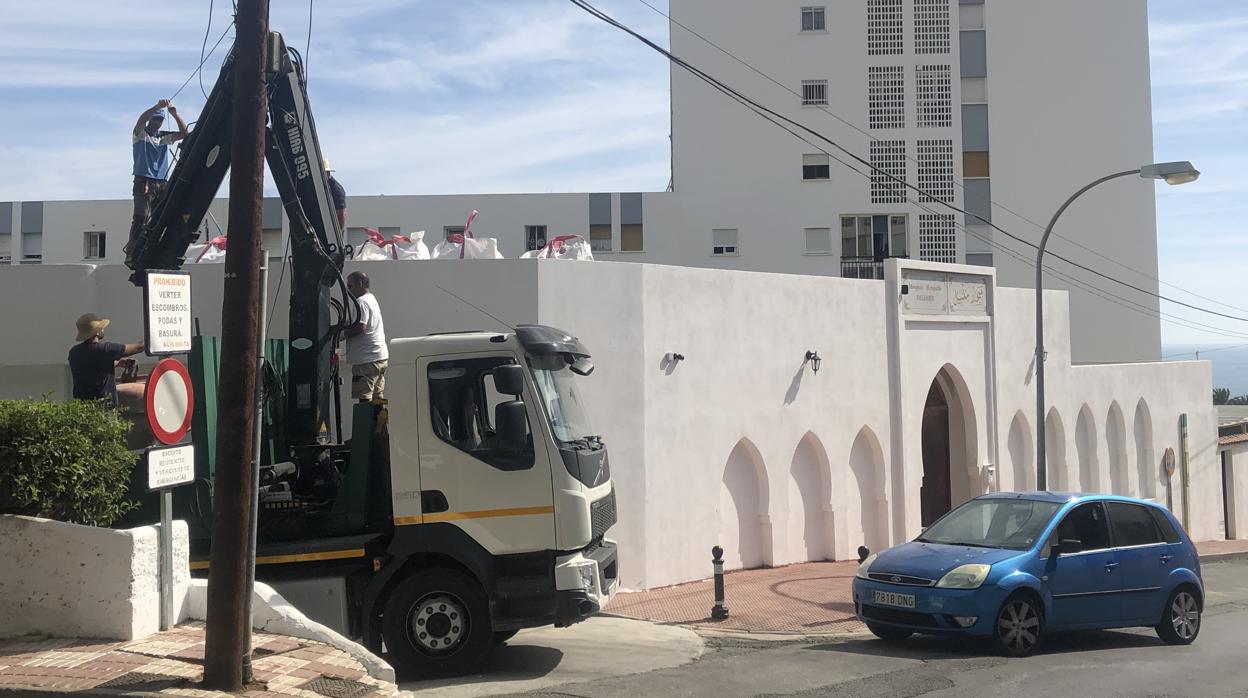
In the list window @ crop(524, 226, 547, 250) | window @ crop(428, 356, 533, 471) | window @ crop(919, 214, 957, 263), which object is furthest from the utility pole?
window @ crop(919, 214, 957, 263)

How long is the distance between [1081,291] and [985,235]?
4.14 metres

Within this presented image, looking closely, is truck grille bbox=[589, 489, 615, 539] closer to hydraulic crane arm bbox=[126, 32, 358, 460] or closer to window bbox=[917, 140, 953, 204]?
hydraulic crane arm bbox=[126, 32, 358, 460]

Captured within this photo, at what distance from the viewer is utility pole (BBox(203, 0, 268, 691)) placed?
752 centimetres

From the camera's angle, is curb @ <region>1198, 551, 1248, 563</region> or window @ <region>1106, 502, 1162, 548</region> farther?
curb @ <region>1198, 551, 1248, 563</region>

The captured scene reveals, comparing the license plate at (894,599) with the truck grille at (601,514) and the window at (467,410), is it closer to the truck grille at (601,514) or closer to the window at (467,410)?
the truck grille at (601,514)

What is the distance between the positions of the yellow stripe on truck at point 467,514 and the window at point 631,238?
31941mm

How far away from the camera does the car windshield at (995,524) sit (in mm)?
11508

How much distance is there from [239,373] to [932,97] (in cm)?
3768

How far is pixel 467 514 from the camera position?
944cm

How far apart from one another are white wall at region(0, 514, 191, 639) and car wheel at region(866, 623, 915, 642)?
268 inches

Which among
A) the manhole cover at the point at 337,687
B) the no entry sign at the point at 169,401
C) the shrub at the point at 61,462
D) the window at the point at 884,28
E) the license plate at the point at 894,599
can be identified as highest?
the window at the point at 884,28

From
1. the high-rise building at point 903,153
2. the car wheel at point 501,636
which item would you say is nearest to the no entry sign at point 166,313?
the car wheel at point 501,636

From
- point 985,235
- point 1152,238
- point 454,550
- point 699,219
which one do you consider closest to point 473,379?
point 454,550

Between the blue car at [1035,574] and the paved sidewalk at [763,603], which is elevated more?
the blue car at [1035,574]
